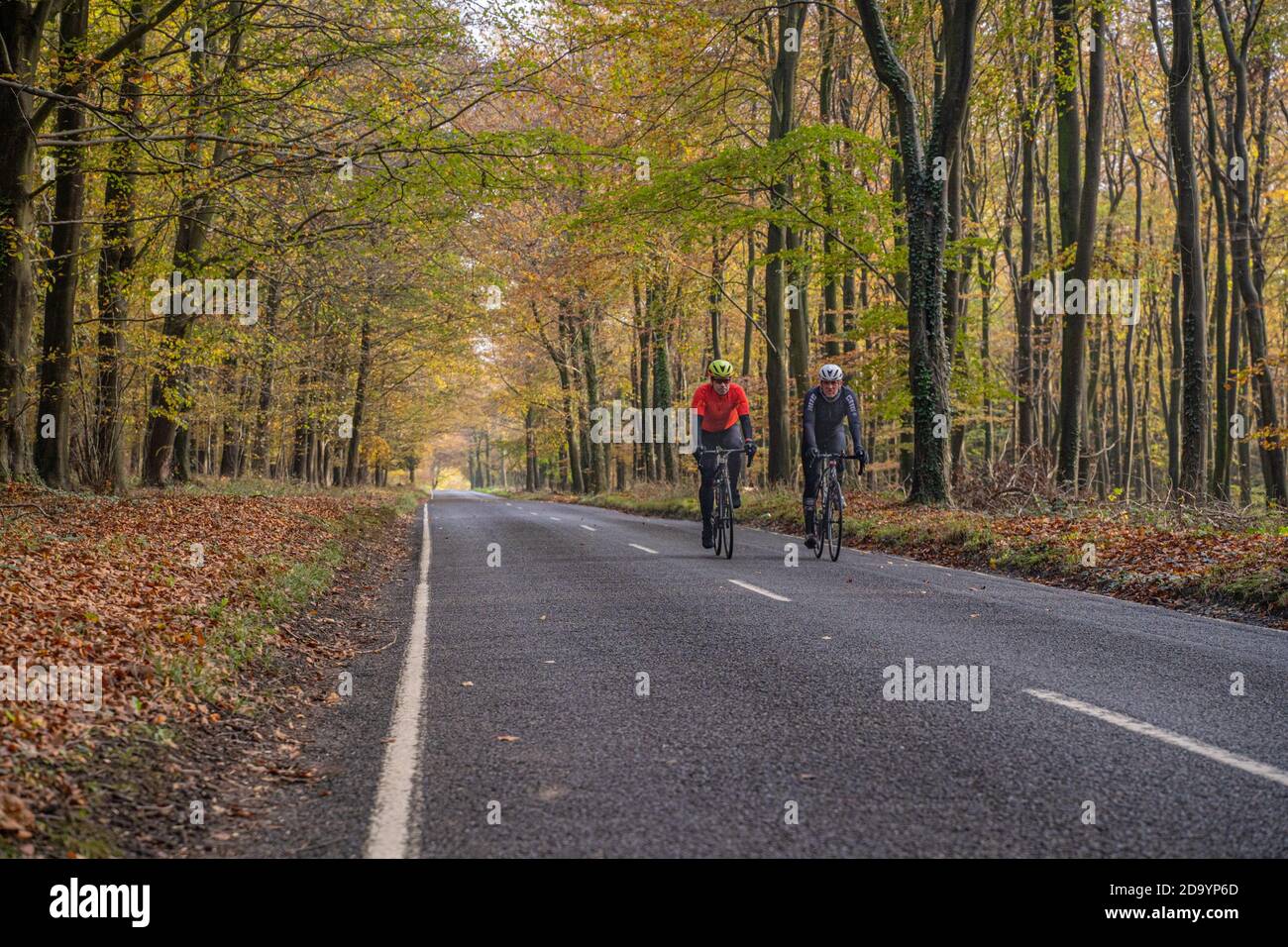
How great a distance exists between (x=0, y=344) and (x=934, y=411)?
14548mm

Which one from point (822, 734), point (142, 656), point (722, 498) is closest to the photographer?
point (822, 734)

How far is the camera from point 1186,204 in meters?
15.7

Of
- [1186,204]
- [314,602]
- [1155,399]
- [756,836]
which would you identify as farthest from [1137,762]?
[1155,399]

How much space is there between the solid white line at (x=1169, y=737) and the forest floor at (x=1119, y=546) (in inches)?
156

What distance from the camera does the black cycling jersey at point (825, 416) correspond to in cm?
1191

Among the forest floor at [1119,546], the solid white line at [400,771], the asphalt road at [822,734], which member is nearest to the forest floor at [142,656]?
the solid white line at [400,771]

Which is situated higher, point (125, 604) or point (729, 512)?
point (729, 512)

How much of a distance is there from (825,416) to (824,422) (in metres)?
0.09

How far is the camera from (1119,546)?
1101 cm

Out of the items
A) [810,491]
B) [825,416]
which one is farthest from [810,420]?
[810,491]

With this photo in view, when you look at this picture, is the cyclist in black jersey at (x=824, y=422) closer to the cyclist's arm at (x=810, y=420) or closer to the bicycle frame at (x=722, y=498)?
the cyclist's arm at (x=810, y=420)

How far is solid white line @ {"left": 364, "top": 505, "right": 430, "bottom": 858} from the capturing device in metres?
3.32

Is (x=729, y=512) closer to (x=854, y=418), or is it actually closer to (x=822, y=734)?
(x=854, y=418)
